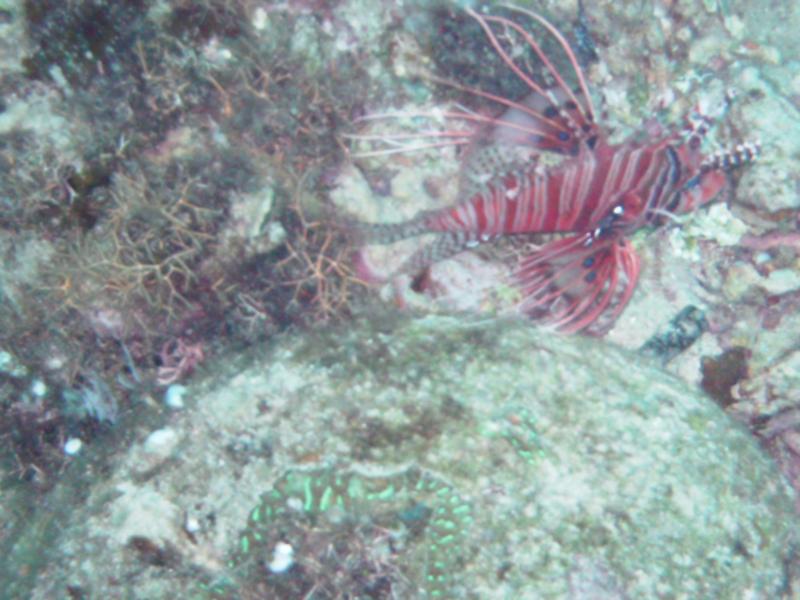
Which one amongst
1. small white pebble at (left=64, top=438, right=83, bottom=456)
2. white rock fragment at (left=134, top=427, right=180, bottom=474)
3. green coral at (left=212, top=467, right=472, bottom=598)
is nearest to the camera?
green coral at (left=212, top=467, right=472, bottom=598)

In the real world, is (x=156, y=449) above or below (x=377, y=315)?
below

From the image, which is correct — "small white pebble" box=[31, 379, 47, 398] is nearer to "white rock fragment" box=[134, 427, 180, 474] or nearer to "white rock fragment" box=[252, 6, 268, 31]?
"white rock fragment" box=[134, 427, 180, 474]

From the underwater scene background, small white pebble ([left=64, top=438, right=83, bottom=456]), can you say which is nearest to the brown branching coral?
the underwater scene background

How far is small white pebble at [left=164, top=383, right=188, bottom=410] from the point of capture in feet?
8.60

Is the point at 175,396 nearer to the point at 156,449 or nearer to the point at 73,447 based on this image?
the point at 156,449

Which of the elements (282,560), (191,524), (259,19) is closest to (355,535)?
(282,560)

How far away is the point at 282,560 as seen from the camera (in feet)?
7.19

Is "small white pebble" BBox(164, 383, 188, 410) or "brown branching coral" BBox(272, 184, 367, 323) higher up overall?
"brown branching coral" BBox(272, 184, 367, 323)

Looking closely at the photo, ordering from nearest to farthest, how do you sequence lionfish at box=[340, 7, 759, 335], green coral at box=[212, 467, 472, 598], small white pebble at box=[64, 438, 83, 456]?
green coral at box=[212, 467, 472, 598] < small white pebble at box=[64, 438, 83, 456] < lionfish at box=[340, 7, 759, 335]

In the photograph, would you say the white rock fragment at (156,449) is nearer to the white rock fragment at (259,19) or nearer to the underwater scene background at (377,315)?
the underwater scene background at (377,315)

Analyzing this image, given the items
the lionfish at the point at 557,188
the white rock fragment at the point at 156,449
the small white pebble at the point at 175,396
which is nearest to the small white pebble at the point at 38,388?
the small white pebble at the point at 175,396

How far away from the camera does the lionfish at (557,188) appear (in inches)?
128

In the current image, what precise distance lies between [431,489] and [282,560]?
0.64m

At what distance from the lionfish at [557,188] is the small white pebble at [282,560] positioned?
169 cm
